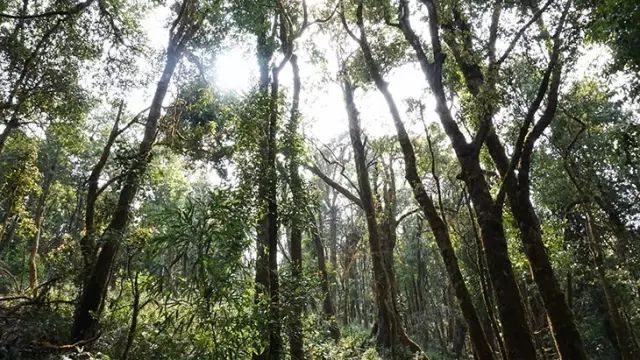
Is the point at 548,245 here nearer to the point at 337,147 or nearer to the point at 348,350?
the point at 348,350

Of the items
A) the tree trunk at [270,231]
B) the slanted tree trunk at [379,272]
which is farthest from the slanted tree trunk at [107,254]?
the slanted tree trunk at [379,272]

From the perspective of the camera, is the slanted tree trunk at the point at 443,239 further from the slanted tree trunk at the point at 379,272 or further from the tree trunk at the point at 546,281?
the slanted tree trunk at the point at 379,272

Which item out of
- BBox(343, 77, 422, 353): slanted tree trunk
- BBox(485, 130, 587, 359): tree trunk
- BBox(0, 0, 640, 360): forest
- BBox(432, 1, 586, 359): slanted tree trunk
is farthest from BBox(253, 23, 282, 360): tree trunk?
BBox(343, 77, 422, 353): slanted tree trunk

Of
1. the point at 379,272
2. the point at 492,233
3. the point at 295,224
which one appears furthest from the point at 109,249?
the point at 492,233

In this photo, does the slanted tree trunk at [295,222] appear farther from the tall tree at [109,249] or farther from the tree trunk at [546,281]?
the tree trunk at [546,281]

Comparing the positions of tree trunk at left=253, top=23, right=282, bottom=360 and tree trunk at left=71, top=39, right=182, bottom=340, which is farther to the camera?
tree trunk at left=71, top=39, right=182, bottom=340

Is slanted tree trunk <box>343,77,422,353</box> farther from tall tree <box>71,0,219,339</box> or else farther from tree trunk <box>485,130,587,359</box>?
tall tree <box>71,0,219,339</box>

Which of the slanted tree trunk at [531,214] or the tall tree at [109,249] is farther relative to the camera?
the tall tree at [109,249]

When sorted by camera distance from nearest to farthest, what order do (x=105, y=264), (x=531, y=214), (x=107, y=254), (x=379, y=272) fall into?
(x=531, y=214) → (x=105, y=264) → (x=107, y=254) → (x=379, y=272)

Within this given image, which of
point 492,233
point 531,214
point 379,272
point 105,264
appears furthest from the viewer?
point 379,272

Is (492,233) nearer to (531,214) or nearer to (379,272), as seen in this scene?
(531,214)

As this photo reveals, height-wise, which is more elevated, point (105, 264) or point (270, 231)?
point (105, 264)

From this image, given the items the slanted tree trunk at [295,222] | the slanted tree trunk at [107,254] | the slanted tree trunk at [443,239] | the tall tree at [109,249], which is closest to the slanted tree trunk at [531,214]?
the slanted tree trunk at [443,239]

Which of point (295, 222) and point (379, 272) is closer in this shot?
point (295, 222)
